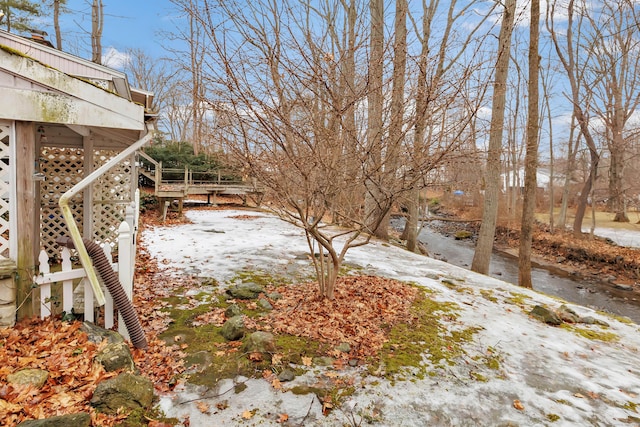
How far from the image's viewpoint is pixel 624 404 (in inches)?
111

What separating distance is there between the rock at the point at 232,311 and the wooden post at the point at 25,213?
5.72 feet

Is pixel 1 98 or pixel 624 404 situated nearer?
pixel 1 98

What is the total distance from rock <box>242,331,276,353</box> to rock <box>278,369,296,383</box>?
0.34 metres

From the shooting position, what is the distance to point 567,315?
16.2ft

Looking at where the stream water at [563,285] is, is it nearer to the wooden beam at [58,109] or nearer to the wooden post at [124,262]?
the wooden post at [124,262]

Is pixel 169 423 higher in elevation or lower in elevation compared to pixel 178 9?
lower

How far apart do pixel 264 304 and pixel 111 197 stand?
425 centimetres

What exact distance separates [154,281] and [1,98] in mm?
2925

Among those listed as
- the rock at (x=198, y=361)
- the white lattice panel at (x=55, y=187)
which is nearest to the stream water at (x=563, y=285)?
the rock at (x=198, y=361)

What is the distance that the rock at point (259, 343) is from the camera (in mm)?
3075

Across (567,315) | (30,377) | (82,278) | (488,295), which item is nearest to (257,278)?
(82,278)

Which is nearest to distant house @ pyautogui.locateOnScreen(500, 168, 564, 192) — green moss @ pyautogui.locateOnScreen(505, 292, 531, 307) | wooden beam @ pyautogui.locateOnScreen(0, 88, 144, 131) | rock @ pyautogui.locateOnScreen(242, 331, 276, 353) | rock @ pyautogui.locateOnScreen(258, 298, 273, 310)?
green moss @ pyautogui.locateOnScreen(505, 292, 531, 307)

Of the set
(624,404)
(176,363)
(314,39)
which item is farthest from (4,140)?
(624,404)

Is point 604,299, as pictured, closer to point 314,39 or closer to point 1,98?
point 314,39
